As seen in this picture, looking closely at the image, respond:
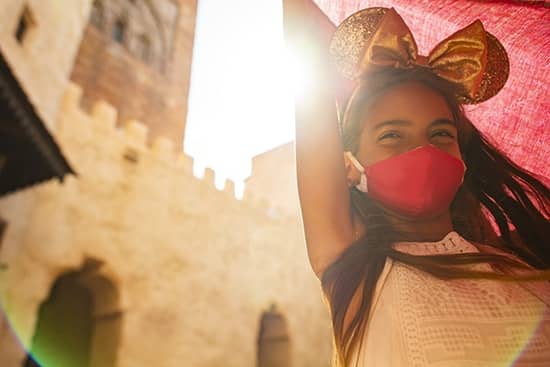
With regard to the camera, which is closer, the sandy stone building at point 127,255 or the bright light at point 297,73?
the bright light at point 297,73

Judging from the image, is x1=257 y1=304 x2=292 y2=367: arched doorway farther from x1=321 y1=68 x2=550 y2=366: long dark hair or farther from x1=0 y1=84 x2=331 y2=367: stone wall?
x1=321 y1=68 x2=550 y2=366: long dark hair

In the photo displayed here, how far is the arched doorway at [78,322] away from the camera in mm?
6797

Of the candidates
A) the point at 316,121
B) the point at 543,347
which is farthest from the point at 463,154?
the point at 543,347

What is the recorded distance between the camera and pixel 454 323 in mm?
976

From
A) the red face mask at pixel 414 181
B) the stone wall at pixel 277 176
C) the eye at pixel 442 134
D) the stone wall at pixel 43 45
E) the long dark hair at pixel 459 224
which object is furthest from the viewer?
the stone wall at pixel 277 176

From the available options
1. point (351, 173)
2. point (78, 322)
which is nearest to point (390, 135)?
point (351, 173)

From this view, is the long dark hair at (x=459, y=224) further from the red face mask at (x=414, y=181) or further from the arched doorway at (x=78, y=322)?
the arched doorway at (x=78, y=322)

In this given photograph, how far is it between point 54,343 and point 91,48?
10137 millimetres

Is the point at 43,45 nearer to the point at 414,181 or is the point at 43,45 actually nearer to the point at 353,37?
the point at 353,37

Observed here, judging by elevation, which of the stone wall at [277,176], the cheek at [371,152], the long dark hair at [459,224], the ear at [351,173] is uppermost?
the cheek at [371,152]

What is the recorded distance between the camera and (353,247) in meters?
1.19

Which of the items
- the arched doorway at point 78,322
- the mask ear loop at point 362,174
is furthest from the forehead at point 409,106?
the arched doorway at point 78,322

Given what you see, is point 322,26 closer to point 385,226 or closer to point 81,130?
point 385,226

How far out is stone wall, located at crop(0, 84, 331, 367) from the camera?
6043mm
